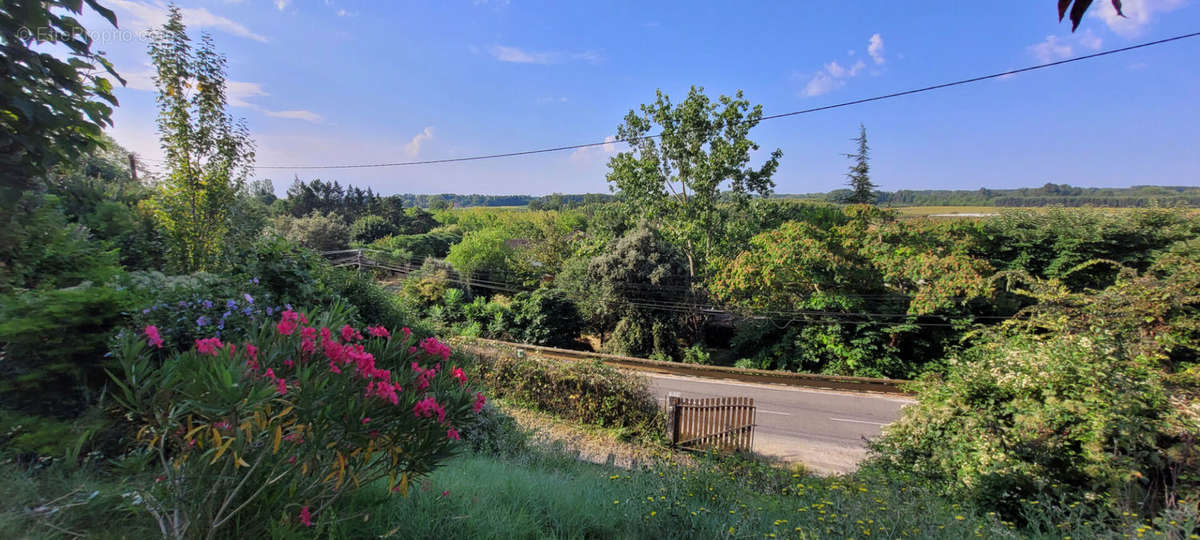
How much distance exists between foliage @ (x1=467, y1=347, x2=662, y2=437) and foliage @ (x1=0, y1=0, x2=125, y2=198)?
7.37m

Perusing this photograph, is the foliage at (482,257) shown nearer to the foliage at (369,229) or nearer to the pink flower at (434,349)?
the foliage at (369,229)

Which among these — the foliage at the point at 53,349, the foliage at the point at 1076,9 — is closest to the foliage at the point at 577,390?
the foliage at the point at 53,349

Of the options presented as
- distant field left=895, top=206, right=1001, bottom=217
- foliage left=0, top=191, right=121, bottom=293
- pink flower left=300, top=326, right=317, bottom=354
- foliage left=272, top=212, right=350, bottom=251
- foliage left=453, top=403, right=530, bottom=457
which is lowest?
foliage left=453, top=403, right=530, bottom=457

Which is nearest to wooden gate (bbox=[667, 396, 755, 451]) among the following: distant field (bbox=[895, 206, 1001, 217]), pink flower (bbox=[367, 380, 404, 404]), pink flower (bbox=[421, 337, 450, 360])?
pink flower (bbox=[421, 337, 450, 360])

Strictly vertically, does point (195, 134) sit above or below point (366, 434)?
above

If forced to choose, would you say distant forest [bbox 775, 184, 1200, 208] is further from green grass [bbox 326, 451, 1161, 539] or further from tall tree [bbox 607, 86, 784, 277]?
green grass [bbox 326, 451, 1161, 539]

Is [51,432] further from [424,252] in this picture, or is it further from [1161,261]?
[424,252]

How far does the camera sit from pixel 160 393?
1.51 m

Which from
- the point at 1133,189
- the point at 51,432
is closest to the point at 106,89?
the point at 51,432

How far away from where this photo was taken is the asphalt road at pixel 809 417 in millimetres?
8820

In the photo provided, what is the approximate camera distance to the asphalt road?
8.82 m

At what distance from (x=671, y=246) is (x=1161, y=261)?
43.8 ft

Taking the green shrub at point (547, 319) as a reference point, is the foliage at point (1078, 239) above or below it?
above

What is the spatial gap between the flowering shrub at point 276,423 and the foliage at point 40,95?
71 cm
